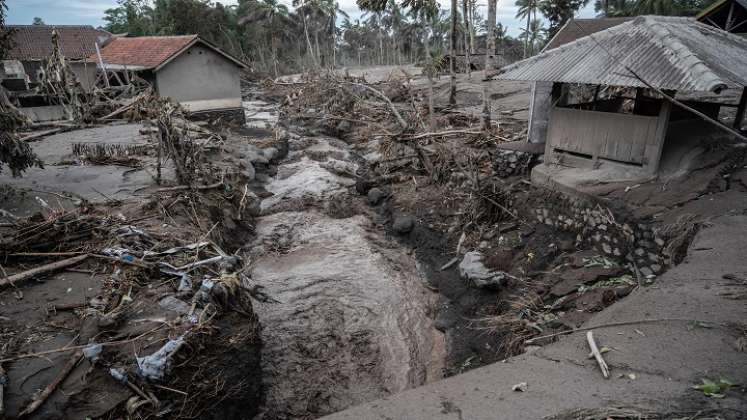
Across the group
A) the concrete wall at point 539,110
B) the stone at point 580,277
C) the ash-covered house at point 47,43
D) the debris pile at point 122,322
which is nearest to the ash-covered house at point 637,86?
the concrete wall at point 539,110

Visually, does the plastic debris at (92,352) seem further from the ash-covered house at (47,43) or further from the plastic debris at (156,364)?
the ash-covered house at (47,43)

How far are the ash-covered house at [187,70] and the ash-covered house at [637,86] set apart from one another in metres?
16.1

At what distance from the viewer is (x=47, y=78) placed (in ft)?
54.3

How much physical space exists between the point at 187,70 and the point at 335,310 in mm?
16571

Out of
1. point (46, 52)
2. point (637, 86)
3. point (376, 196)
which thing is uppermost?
point (46, 52)

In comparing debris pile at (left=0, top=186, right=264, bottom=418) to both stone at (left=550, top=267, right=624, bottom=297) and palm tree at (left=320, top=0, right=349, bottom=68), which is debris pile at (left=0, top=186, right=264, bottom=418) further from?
palm tree at (left=320, top=0, right=349, bottom=68)

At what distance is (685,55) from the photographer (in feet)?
21.7

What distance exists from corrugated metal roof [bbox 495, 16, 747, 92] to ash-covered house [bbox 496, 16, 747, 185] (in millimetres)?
14

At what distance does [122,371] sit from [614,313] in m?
5.75

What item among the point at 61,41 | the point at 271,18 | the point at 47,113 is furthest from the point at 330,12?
the point at 47,113

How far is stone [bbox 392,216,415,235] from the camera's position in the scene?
11.2 m

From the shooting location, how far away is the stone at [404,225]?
11227 mm

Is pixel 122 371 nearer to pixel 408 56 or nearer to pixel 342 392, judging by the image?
pixel 342 392

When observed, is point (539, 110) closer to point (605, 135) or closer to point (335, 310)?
point (605, 135)
